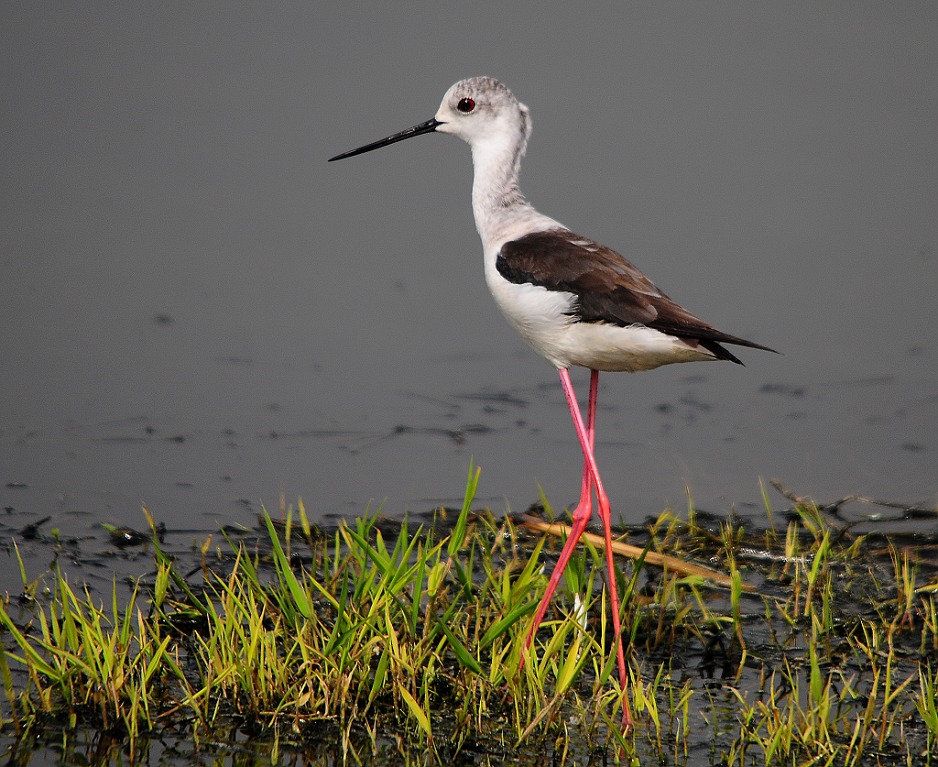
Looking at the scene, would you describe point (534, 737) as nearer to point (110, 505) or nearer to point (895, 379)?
point (110, 505)

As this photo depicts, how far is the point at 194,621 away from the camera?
161 inches

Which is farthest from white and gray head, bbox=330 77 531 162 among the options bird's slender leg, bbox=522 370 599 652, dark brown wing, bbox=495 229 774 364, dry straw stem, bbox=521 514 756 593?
dry straw stem, bbox=521 514 756 593

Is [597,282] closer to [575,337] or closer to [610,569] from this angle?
[575,337]

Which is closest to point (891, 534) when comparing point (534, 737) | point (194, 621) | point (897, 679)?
point (897, 679)

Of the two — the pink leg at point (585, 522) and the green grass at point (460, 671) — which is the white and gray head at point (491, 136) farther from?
the green grass at point (460, 671)

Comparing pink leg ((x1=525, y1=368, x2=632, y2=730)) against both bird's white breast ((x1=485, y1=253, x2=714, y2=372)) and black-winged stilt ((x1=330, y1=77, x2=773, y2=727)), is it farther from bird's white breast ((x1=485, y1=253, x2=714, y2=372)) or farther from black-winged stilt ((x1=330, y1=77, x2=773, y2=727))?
bird's white breast ((x1=485, y1=253, x2=714, y2=372))

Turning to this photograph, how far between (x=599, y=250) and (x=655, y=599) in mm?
1201

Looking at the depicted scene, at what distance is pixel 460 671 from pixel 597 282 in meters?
1.35

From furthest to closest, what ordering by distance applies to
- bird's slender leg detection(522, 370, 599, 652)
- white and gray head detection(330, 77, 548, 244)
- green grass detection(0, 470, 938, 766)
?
1. white and gray head detection(330, 77, 548, 244)
2. bird's slender leg detection(522, 370, 599, 652)
3. green grass detection(0, 470, 938, 766)

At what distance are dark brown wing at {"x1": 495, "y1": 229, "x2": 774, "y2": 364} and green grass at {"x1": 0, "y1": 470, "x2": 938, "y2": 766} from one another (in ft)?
2.63

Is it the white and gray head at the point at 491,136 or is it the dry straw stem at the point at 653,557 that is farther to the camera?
the white and gray head at the point at 491,136

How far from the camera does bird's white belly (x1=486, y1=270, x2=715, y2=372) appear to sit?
13.5ft

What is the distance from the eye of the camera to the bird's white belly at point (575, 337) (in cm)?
412

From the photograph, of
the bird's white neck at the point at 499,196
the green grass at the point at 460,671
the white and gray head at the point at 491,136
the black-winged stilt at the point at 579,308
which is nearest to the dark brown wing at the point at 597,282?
the black-winged stilt at the point at 579,308
